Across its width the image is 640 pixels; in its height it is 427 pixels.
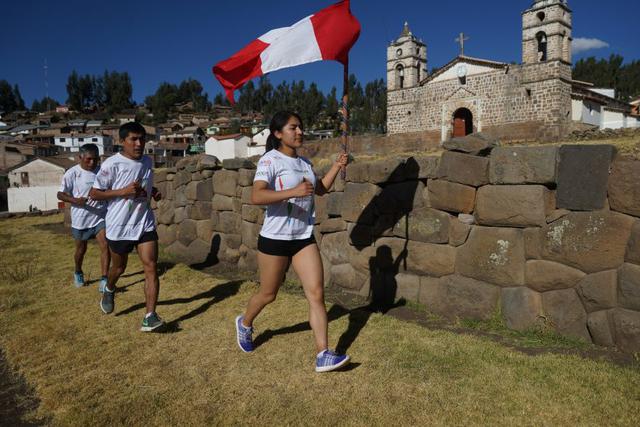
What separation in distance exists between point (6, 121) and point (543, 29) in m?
132

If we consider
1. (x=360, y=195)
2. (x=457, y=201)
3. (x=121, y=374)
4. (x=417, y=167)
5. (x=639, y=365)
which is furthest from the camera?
(x=360, y=195)

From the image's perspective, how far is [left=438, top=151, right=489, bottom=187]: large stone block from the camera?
4.42 metres

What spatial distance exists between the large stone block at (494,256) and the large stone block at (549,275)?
8 cm

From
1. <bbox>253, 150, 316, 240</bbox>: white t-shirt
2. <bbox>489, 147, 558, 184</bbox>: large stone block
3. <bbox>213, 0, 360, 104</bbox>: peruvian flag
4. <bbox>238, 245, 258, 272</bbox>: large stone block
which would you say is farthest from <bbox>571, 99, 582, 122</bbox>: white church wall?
<bbox>253, 150, 316, 240</bbox>: white t-shirt

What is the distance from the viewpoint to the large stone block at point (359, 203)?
213 inches

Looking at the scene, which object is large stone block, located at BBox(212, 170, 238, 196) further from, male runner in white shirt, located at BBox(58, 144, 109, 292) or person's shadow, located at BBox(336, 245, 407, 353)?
person's shadow, located at BBox(336, 245, 407, 353)

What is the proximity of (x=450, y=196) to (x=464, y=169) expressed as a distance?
0.31 metres

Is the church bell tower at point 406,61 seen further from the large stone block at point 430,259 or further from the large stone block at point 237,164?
the large stone block at point 430,259

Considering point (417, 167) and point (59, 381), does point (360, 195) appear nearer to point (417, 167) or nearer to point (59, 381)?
point (417, 167)

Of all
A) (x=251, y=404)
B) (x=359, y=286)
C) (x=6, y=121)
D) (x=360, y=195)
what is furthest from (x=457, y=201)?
(x=6, y=121)

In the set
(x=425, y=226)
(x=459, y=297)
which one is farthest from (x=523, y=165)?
(x=459, y=297)

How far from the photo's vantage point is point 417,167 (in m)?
4.95

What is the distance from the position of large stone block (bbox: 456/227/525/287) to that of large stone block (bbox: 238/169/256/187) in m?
3.73

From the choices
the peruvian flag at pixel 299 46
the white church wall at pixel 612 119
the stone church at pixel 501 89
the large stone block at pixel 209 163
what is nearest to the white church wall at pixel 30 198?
the stone church at pixel 501 89
